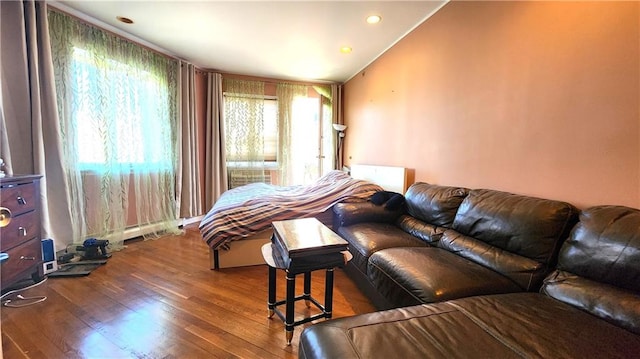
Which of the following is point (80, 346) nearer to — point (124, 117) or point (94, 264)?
point (94, 264)

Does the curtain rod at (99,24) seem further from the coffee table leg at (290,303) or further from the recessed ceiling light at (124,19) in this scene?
the coffee table leg at (290,303)

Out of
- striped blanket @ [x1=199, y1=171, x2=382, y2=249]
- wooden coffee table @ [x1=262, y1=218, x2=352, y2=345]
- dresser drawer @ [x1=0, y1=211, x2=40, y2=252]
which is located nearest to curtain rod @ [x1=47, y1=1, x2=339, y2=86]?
dresser drawer @ [x1=0, y1=211, x2=40, y2=252]

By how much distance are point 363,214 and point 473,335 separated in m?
1.55

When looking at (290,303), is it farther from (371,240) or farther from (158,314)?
(158,314)

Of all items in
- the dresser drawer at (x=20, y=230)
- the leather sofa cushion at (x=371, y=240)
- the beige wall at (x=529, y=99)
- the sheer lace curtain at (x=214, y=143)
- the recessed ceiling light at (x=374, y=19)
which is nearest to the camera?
the beige wall at (x=529, y=99)

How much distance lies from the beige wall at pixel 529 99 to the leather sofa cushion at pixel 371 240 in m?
0.72

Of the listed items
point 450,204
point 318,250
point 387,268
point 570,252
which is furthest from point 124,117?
point 570,252

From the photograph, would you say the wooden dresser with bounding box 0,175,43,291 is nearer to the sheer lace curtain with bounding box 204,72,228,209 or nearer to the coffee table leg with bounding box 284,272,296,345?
the coffee table leg with bounding box 284,272,296,345

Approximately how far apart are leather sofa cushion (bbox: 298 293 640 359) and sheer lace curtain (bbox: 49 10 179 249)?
10.2 ft

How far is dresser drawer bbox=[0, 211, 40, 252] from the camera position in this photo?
1.77 meters

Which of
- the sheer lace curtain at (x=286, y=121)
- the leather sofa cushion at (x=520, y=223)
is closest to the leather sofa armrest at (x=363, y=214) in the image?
the leather sofa cushion at (x=520, y=223)

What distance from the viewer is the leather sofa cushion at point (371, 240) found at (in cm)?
187

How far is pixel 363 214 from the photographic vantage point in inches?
96.7

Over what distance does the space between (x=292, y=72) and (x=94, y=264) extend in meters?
3.73
